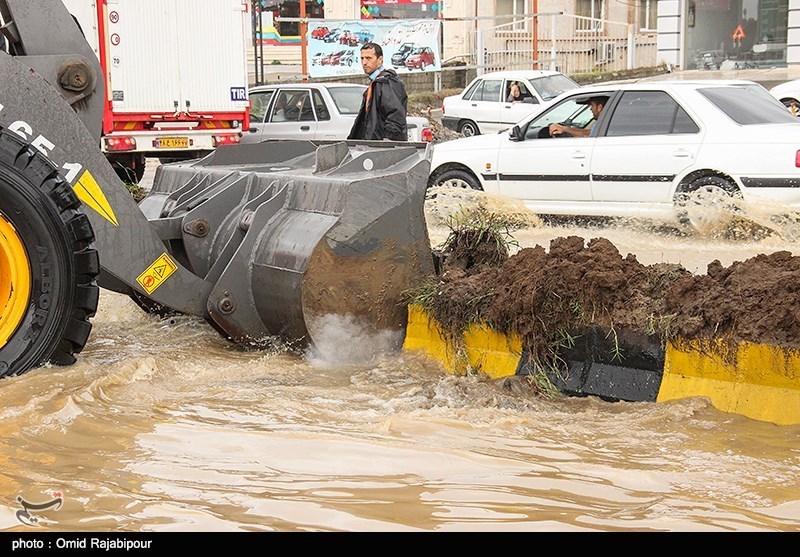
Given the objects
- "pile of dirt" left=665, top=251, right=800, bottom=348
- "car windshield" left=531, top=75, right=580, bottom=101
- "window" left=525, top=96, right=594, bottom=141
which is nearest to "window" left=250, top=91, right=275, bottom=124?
"car windshield" left=531, top=75, right=580, bottom=101

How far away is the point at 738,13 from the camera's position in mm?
32406

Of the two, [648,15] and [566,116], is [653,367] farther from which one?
[648,15]

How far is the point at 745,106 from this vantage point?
1131cm

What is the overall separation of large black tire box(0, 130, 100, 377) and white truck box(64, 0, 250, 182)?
35.0ft

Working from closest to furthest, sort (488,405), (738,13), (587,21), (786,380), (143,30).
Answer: (786,380) < (488,405) < (143,30) < (738,13) < (587,21)

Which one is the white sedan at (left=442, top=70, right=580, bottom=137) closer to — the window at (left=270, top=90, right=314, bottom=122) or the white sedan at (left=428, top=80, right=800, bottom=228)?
the window at (left=270, top=90, right=314, bottom=122)

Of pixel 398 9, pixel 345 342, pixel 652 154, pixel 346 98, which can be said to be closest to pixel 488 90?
pixel 346 98

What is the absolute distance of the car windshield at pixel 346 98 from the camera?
18875 millimetres

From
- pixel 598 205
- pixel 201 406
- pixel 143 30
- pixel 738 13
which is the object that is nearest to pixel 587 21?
pixel 738 13

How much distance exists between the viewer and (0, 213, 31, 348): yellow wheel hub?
5297 mm

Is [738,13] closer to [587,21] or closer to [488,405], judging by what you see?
[587,21]

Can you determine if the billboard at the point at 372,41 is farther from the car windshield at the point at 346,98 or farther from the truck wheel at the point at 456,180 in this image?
the truck wheel at the point at 456,180

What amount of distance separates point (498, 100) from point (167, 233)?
1865 centimetres

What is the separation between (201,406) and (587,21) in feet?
110
